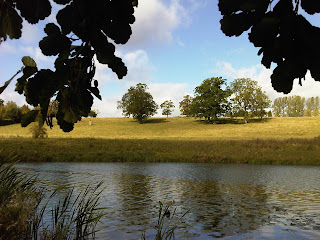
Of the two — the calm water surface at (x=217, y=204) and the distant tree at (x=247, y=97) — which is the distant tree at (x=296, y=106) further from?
the calm water surface at (x=217, y=204)

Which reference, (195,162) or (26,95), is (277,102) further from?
(26,95)

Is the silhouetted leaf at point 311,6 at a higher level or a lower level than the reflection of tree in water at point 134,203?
higher

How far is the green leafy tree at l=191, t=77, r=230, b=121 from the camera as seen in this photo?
69.1 m

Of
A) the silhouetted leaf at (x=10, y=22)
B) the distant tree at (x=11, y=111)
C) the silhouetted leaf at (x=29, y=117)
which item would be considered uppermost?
the distant tree at (x=11, y=111)

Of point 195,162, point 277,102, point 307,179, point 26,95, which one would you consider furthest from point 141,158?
point 277,102

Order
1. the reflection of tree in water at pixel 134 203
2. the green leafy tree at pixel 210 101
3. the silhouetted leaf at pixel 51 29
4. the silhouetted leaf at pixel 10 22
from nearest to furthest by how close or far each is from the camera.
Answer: the silhouetted leaf at pixel 10 22 → the silhouetted leaf at pixel 51 29 → the reflection of tree in water at pixel 134 203 → the green leafy tree at pixel 210 101

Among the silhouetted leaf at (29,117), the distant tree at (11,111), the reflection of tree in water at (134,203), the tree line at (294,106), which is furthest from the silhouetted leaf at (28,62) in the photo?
the tree line at (294,106)

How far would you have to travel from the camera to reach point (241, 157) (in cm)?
2602

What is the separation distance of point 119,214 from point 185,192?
445 cm

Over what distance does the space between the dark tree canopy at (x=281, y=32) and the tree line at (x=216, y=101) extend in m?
67.6

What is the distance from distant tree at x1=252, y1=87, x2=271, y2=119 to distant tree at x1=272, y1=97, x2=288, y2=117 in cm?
8607

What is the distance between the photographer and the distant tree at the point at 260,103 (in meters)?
69.2

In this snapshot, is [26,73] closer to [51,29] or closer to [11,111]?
[51,29]

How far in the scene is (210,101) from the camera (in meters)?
68.6
